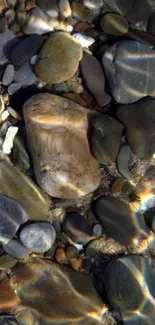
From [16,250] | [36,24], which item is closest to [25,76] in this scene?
[36,24]

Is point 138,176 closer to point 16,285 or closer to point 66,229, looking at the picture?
point 66,229

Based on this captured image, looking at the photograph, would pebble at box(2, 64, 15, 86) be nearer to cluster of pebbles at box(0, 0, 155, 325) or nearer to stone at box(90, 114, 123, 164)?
cluster of pebbles at box(0, 0, 155, 325)

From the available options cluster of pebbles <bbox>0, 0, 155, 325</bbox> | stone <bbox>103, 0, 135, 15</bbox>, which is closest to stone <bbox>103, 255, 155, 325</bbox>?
cluster of pebbles <bbox>0, 0, 155, 325</bbox>

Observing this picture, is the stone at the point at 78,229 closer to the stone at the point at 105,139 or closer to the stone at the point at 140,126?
the stone at the point at 105,139

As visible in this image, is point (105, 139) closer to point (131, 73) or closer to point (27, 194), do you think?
point (131, 73)

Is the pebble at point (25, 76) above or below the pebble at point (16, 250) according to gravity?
above

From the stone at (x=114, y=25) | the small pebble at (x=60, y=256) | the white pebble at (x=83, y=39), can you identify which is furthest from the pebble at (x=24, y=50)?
the small pebble at (x=60, y=256)

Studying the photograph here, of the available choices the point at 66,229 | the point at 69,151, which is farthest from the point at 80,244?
the point at 69,151
